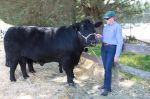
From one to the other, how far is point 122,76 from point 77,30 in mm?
1974

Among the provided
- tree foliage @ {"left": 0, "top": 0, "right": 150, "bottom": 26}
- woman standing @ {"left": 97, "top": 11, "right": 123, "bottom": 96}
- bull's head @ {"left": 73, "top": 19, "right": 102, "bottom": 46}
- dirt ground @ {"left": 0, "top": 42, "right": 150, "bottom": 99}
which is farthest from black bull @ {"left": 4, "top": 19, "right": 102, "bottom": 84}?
tree foliage @ {"left": 0, "top": 0, "right": 150, "bottom": 26}

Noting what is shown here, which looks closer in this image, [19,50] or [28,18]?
[19,50]

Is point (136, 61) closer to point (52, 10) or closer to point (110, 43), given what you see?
point (52, 10)

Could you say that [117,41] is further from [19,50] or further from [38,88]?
[19,50]

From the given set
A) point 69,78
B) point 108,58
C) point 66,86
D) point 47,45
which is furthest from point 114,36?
point 47,45

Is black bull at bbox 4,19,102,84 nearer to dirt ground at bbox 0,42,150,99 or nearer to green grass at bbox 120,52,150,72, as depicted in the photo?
dirt ground at bbox 0,42,150,99

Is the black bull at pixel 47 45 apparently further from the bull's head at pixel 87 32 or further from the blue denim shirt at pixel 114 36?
the blue denim shirt at pixel 114 36

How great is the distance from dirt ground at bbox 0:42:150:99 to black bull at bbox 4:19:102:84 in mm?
329

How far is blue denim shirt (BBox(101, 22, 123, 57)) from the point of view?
684 centimetres

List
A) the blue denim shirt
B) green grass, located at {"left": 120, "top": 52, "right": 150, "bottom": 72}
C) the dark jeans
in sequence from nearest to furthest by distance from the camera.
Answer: the blue denim shirt, the dark jeans, green grass, located at {"left": 120, "top": 52, "right": 150, "bottom": 72}

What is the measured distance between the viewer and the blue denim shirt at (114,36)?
6.84 m

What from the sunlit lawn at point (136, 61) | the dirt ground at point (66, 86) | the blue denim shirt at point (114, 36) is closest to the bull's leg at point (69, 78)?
the dirt ground at point (66, 86)

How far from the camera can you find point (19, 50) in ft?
28.1

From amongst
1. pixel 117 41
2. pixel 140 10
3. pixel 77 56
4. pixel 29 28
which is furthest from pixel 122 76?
pixel 140 10
